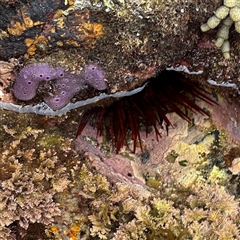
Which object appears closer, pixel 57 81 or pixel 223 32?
pixel 223 32

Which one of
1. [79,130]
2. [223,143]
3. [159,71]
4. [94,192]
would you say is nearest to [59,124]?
[79,130]

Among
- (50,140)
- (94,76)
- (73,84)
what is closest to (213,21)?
(94,76)

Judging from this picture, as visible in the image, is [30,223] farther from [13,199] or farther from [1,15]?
[1,15]

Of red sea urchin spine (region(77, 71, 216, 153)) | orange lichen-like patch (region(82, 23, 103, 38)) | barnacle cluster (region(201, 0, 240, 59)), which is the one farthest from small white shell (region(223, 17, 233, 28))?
orange lichen-like patch (region(82, 23, 103, 38))

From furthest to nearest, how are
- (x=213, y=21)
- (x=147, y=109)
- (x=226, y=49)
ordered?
1. (x=147, y=109)
2. (x=226, y=49)
3. (x=213, y=21)

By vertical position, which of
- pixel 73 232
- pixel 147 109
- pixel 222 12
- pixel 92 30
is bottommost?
pixel 73 232

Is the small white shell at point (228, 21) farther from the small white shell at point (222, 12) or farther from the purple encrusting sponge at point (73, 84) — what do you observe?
the purple encrusting sponge at point (73, 84)

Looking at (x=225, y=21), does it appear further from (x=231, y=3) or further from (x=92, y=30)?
(x=92, y=30)

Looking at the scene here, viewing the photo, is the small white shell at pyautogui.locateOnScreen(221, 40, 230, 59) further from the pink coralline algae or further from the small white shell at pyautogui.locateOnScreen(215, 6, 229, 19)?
the pink coralline algae
